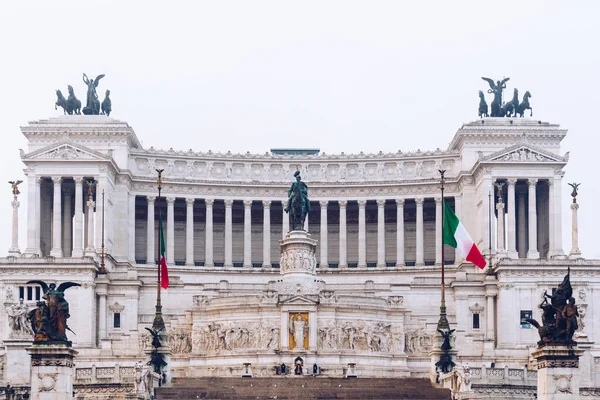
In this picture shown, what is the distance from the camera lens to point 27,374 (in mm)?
105062

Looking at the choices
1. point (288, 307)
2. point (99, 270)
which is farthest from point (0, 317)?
point (288, 307)

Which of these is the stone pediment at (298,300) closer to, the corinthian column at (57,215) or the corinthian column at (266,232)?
the corinthian column at (57,215)

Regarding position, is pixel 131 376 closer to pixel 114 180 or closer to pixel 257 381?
pixel 257 381

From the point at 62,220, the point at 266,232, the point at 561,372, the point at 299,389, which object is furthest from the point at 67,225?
the point at 561,372

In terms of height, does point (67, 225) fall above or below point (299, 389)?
above

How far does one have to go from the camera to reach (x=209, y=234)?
143m

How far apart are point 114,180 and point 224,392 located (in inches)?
2066

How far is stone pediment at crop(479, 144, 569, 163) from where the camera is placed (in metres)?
136

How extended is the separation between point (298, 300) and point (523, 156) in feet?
114

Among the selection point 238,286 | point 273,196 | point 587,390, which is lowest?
point 587,390

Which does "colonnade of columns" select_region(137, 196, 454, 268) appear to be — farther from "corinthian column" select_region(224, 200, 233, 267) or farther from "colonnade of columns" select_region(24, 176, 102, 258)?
"colonnade of columns" select_region(24, 176, 102, 258)

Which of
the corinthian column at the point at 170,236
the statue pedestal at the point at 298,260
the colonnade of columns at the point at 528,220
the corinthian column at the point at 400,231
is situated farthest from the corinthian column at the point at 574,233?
the corinthian column at the point at 170,236

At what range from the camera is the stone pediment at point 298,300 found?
362 ft

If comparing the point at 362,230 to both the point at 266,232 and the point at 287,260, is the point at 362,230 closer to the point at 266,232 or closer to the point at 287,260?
the point at 266,232
